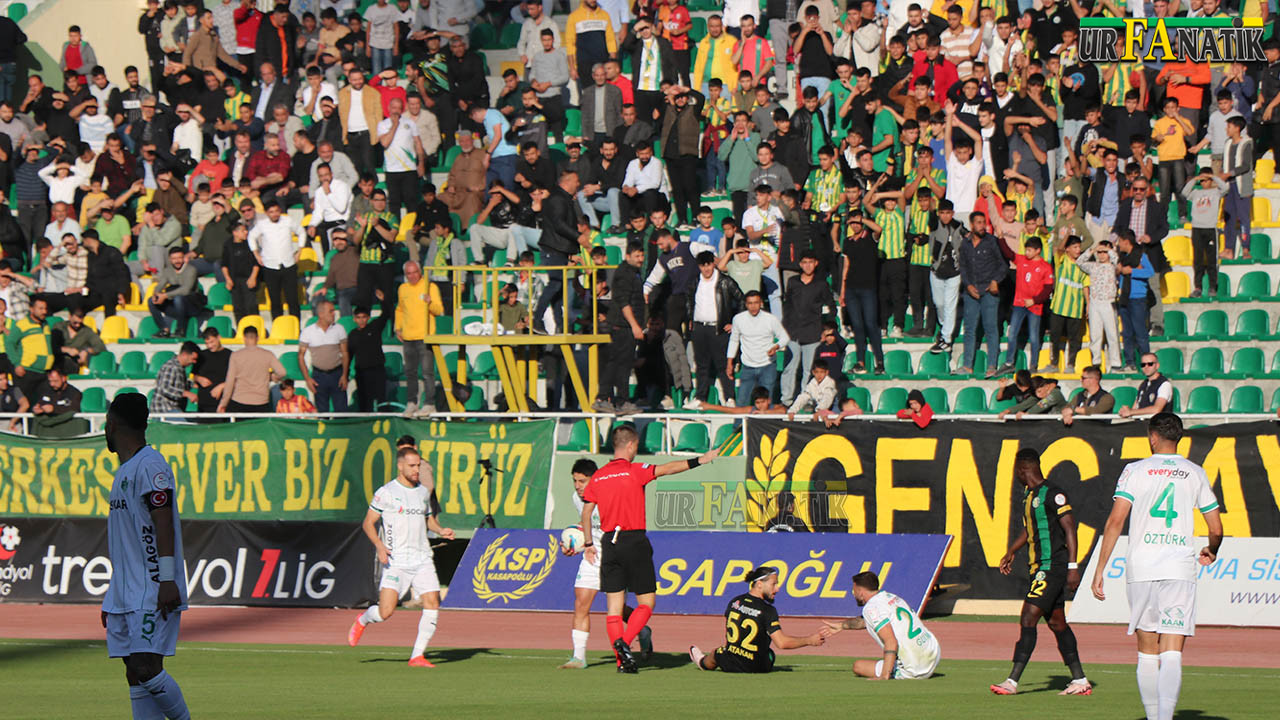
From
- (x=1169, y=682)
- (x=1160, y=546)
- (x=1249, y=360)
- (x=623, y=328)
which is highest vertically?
(x=623, y=328)

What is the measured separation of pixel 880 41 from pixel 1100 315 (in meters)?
7.18

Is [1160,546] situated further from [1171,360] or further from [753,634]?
[1171,360]

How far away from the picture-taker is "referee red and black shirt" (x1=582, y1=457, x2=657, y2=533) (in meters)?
15.1

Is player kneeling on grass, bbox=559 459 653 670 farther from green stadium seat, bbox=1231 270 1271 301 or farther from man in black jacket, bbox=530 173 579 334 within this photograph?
green stadium seat, bbox=1231 270 1271 301

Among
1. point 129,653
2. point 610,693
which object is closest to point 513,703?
point 610,693

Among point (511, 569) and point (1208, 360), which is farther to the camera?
point (1208, 360)

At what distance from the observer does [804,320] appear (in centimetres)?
2344

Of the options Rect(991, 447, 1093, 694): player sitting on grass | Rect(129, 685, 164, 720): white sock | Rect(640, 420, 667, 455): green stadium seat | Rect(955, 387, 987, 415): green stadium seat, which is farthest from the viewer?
Rect(955, 387, 987, 415): green stadium seat

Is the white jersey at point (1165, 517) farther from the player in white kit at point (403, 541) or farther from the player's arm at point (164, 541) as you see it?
the player in white kit at point (403, 541)

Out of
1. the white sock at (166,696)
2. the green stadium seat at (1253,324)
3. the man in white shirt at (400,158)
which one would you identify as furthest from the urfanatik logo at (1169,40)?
the white sock at (166,696)

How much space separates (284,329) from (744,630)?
48.4 feet

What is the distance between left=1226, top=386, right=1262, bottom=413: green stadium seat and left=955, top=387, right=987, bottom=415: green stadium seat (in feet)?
10.9

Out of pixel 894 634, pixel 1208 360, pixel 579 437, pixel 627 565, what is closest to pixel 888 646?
pixel 894 634

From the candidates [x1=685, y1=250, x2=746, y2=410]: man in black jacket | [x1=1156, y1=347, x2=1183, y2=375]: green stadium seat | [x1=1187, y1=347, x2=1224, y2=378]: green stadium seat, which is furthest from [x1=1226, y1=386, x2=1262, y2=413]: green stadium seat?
[x1=685, y1=250, x2=746, y2=410]: man in black jacket
